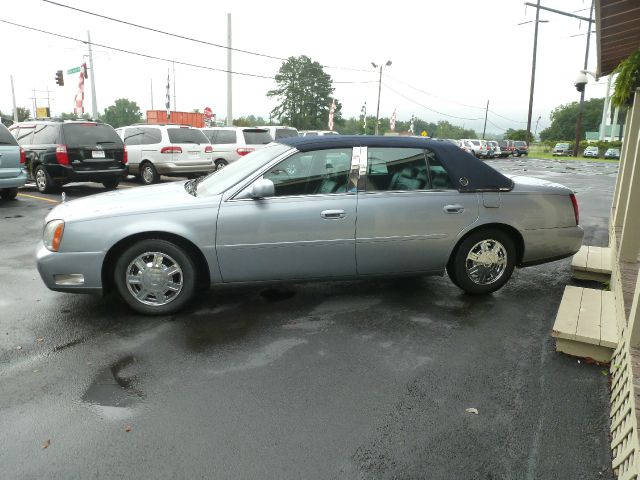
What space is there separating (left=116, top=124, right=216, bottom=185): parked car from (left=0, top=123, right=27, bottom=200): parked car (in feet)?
14.4

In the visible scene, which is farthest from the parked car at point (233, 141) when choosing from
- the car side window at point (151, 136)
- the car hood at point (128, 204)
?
the car hood at point (128, 204)

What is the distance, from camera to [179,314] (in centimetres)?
443

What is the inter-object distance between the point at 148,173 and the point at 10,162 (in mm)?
4757

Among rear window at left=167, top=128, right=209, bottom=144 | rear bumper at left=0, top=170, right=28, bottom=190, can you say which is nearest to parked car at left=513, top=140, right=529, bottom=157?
rear window at left=167, top=128, right=209, bottom=144

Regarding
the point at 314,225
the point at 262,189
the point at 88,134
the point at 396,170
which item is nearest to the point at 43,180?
the point at 88,134

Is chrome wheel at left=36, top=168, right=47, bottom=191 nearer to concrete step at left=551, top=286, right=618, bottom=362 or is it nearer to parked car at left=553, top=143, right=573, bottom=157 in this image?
concrete step at left=551, top=286, right=618, bottom=362

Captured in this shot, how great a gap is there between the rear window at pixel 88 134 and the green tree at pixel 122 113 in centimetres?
13942

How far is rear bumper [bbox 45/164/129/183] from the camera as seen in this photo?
37.7 feet

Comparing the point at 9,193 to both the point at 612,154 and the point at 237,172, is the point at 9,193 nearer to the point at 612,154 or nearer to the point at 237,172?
the point at 237,172

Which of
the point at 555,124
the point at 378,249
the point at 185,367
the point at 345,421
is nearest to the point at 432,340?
the point at 378,249

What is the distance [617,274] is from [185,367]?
3917 mm

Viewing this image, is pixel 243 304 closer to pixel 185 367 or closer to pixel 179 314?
pixel 179 314

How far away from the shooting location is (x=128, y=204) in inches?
171

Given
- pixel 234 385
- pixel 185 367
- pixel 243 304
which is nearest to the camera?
pixel 234 385
